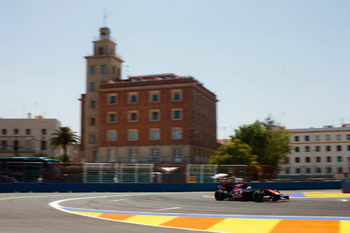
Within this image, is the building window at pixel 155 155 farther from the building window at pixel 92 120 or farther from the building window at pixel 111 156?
the building window at pixel 92 120

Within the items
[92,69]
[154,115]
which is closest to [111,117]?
[154,115]

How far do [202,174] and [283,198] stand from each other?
14.3 metres

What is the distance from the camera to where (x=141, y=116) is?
71000 millimetres

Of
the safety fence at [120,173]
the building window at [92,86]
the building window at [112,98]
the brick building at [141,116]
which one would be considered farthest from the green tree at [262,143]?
the safety fence at [120,173]

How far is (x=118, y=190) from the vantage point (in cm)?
3497

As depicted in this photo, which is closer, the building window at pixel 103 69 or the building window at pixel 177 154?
the building window at pixel 177 154

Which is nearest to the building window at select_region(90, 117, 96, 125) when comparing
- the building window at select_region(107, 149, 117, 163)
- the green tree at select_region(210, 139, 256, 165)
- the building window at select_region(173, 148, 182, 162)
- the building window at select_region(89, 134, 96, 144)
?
the building window at select_region(89, 134, 96, 144)

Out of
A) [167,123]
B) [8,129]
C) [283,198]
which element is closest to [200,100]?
[167,123]

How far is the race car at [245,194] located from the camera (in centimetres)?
2070

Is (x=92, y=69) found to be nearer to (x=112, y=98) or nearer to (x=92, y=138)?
(x=112, y=98)

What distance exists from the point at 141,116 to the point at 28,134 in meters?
53.0

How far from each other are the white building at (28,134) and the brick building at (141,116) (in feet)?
128

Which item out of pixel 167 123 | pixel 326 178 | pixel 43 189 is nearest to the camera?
pixel 43 189

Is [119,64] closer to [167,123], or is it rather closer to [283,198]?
[167,123]
